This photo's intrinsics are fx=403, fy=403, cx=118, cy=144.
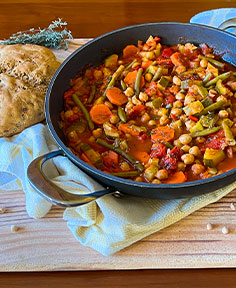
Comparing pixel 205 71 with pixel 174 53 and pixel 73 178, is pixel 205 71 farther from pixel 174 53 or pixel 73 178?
pixel 73 178

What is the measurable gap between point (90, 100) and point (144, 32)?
0.74 metres

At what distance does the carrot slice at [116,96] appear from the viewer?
106 inches

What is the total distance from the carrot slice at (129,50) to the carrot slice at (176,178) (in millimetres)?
1208

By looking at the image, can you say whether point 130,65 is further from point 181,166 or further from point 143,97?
point 181,166

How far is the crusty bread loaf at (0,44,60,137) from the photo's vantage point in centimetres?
259

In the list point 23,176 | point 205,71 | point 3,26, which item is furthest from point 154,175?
point 3,26

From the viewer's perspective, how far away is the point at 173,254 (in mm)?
2086

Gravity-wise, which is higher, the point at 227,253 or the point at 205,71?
the point at 205,71

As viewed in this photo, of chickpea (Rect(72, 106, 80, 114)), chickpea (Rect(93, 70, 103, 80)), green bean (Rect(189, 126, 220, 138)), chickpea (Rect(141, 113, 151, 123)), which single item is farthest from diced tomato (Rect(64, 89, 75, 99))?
green bean (Rect(189, 126, 220, 138))

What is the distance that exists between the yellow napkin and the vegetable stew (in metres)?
0.13

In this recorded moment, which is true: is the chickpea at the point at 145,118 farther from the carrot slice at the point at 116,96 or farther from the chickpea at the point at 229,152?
the chickpea at the point at 229,152

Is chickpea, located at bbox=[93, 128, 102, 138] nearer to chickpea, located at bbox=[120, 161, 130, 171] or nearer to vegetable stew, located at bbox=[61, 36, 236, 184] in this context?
vegetable stew, located at bbox=[61, 36, 236, 184]

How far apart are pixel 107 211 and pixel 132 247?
0.23 meters

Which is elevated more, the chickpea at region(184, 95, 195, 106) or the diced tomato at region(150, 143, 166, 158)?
the chickpea at region(184, 95, 195, 106)
